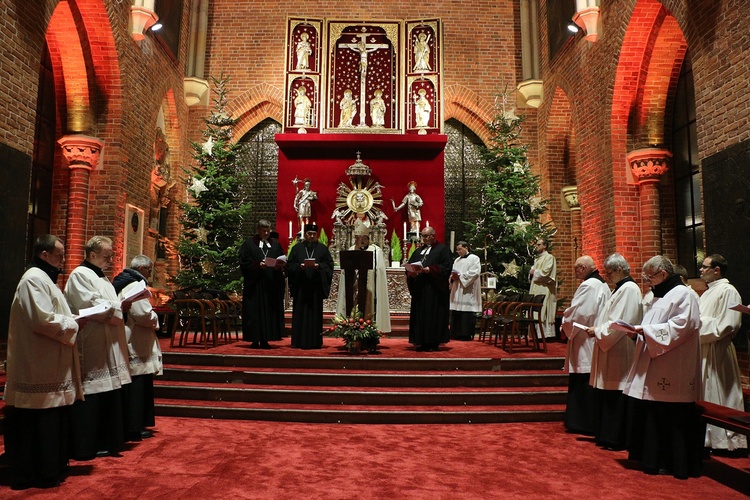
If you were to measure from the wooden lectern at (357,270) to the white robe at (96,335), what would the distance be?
3.84 m

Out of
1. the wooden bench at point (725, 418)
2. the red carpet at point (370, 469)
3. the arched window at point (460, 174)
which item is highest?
the arched window at point (460, 174)

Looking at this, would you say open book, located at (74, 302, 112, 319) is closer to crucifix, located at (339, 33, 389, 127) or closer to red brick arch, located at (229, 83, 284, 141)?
crucifix, located at (339, 33, 389, 127)

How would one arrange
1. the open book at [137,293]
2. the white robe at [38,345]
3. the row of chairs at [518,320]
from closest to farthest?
the white robe at [38,345] → the open book at [137,293] → the row of chairs at [518,320]

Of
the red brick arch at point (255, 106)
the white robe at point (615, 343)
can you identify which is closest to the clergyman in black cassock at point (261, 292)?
the white robe at point (615, 343)

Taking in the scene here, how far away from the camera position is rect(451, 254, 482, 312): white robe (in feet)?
32.9

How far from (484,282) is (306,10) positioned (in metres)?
8.95

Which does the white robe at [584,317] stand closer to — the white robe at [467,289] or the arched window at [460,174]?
the white robe at [467,289]

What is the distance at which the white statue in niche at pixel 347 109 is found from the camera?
14.1 meters

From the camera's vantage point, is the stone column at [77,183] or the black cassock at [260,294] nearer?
the black cassock at [260,294]

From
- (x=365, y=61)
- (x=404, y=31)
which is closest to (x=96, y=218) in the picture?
(x=365, y=61)

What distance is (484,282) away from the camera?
12219mm

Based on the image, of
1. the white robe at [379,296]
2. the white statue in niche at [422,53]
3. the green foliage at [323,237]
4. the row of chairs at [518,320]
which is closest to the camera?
the row of chairs at [518,320]

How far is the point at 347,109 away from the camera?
46.2 feet

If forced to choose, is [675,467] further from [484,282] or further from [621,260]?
[484,282]
